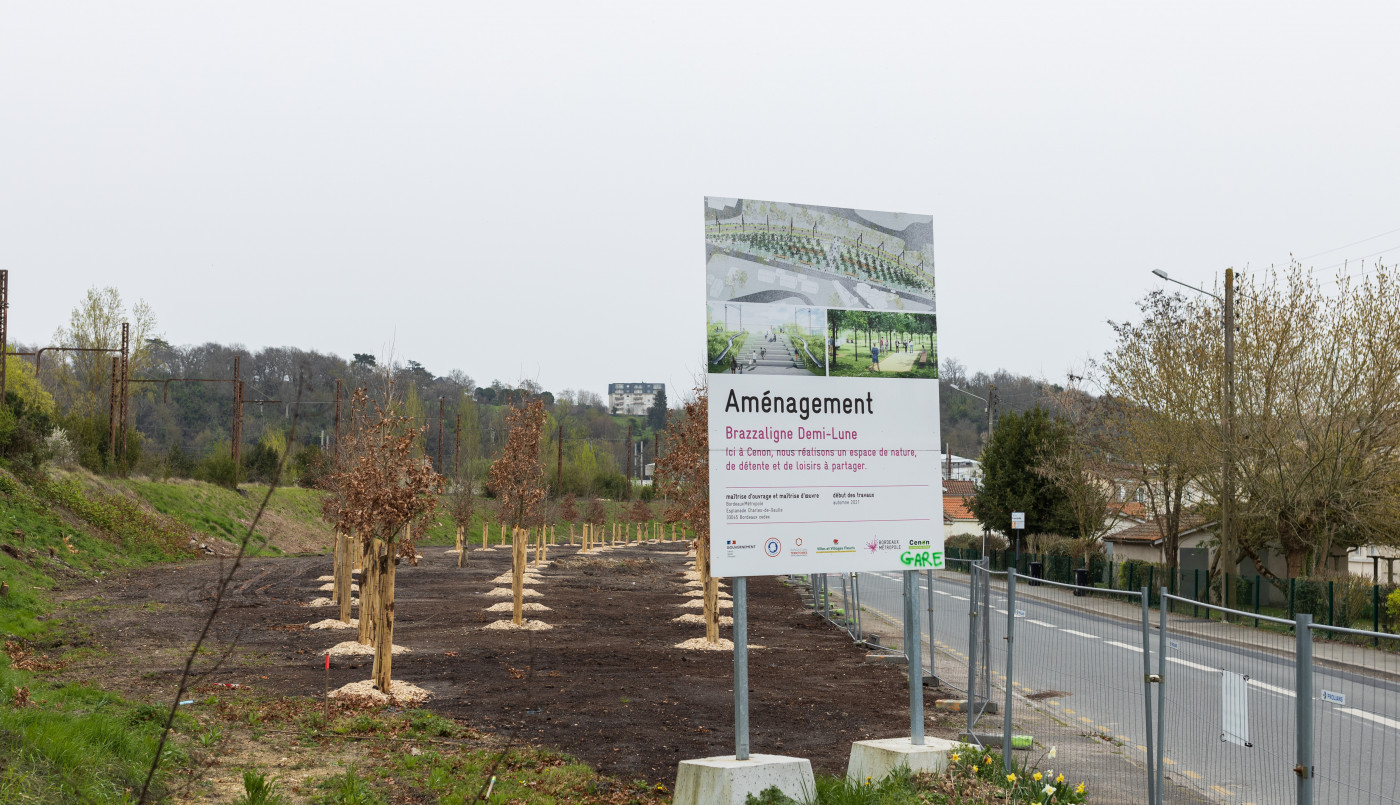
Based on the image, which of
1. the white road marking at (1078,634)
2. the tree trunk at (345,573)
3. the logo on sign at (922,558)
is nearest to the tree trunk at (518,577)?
the tree trunk at (345,573)

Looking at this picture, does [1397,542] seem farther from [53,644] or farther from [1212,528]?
[53,644]

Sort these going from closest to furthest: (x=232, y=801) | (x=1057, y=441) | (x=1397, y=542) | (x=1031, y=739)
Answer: (x=232, y=801)
(x=1031, y=739)
(x=1397, y=542)
(x=1057, y=441)

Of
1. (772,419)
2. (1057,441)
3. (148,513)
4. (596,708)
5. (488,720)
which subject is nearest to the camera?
(772,419)

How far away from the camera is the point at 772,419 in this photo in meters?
7.45

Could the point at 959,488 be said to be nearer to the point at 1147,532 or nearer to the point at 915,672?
the point at 1147,532

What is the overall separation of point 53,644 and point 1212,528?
3117 cm

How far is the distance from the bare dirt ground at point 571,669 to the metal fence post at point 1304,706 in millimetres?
3985

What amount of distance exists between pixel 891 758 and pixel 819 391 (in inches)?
102

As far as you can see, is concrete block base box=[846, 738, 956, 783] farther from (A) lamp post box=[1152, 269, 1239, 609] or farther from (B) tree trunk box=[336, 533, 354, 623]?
(A) lamp post box=[1152, 269, 1239, 609]

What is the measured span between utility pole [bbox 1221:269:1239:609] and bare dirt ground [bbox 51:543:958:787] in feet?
34.2

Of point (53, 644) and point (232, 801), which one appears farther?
point (53, 644)

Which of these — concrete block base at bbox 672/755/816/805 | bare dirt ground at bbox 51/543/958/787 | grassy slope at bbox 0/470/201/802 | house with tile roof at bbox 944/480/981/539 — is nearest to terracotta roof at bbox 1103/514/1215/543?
bare dirt ground at bbox 51/543/958/787

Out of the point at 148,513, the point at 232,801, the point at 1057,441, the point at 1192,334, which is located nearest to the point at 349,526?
the point at 232,801

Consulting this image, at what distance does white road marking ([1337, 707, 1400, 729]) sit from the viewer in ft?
17.0
